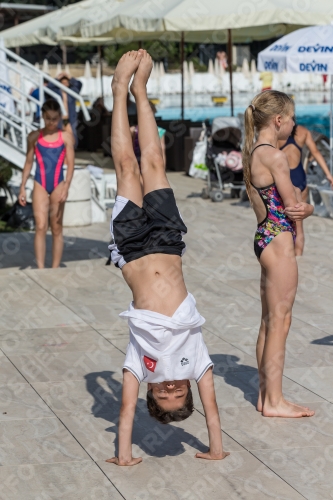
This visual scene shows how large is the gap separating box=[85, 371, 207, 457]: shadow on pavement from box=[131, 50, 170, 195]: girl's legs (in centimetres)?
137

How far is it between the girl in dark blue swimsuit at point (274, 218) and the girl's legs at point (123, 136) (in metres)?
0.77

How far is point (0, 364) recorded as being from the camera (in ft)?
20.9

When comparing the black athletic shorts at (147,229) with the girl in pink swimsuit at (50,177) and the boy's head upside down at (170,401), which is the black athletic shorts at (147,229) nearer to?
the boy's head upside down at (170,401)

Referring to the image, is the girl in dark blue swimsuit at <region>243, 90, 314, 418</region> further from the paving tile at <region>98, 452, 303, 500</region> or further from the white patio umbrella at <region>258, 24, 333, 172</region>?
the white patio umbrella at <region>258, 24, 333, 172</region>

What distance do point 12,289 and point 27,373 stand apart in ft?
9.05

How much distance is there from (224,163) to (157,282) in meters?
10.9

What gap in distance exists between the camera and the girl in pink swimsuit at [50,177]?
9.52m

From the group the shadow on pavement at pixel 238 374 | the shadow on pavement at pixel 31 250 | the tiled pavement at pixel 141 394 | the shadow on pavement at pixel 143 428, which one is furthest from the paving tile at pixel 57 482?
the shadow on pavement at pixel 31 250

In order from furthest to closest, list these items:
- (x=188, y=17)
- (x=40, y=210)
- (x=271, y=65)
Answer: (x=188, y=17) < (x=271, y=65) < (x=40, y=210)

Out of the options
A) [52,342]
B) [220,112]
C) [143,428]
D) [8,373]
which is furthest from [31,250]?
[220,112]

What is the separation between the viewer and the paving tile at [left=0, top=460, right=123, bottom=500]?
4.21 m

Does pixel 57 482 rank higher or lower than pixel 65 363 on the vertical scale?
higher

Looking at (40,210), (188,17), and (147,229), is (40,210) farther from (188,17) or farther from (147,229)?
(188,17)

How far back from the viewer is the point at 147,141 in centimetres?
475
